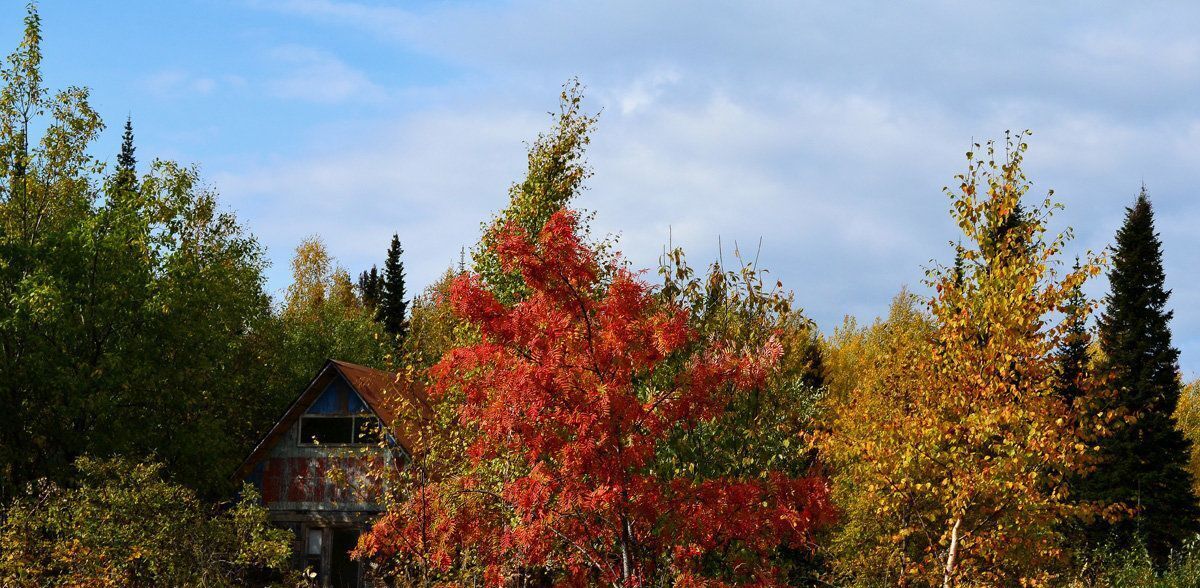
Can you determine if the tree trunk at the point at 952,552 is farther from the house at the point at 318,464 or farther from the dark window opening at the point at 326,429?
the dark window opening at the point at 326,429

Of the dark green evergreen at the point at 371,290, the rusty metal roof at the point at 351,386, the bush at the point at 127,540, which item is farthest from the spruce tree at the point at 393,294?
the bush at the point at 127,540

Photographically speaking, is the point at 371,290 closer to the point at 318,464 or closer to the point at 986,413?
the point at 318,464

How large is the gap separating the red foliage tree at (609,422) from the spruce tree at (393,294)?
2270 inches

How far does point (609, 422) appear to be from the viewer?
11625 millimetres

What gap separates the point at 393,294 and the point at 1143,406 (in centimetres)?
4848

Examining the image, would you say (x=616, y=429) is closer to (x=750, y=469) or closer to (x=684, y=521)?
(x=684, y=521)

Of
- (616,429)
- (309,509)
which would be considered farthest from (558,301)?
(309,509)

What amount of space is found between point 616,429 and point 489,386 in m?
2.18

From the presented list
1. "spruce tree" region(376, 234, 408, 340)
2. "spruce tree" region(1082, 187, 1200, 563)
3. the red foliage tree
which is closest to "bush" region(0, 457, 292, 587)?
the red foliage tree

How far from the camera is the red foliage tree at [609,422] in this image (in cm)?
1175

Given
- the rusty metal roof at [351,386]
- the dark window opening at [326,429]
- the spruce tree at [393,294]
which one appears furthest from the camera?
the spruce tree at [393,294]

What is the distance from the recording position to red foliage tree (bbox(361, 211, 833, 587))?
1175cm

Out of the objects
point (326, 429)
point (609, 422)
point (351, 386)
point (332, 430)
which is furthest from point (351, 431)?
point (609, 422)

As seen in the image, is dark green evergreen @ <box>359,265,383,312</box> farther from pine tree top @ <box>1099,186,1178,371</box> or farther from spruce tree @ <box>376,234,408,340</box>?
pine tree top @ <box>1099,186,1178,371</box>
